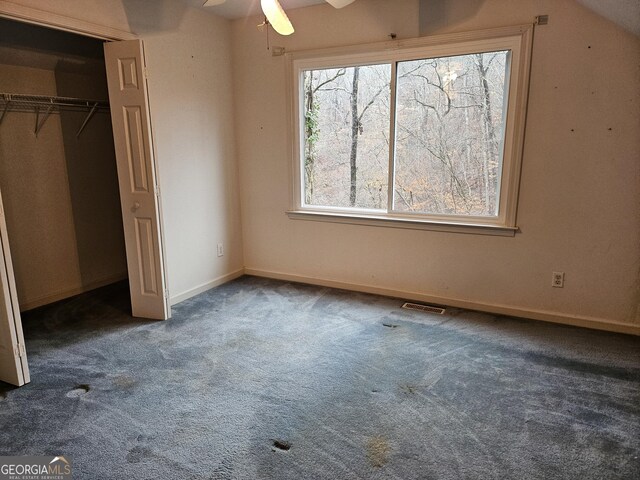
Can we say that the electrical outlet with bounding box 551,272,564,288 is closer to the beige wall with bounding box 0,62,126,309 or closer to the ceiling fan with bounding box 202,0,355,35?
the ceiling fan with bounding box 202,0,355,35

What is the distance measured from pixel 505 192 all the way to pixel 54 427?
3.41 meters

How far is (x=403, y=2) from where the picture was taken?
342 cm

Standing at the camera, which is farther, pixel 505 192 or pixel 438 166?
pixel 438 166

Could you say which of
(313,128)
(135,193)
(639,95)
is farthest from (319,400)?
(639,95)

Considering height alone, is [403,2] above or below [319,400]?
above

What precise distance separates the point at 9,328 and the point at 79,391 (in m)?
0.55

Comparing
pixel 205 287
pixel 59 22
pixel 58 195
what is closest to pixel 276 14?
pixel 59 22

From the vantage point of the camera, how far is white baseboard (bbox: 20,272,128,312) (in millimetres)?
3727

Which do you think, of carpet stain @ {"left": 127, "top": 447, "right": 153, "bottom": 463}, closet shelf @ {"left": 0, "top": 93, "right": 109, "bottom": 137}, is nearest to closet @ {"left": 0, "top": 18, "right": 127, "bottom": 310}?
closet shelf @ {"left": 0, "top": 93, "right": 109, "bottom": 137}

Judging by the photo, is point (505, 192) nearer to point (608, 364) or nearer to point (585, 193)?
point (585, 193)

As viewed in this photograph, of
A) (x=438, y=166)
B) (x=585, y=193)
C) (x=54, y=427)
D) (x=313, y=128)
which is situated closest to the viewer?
(x=54, y=427)

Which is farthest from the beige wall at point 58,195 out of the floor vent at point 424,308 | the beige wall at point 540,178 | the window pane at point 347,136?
the floor vent at point 424,308

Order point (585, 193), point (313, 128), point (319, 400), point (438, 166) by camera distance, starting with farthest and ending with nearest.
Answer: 1. point (313, 128)
2. point (438, 166)
3. point (585, 193)
4. point (319, 400)

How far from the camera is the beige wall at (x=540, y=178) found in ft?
9.68
